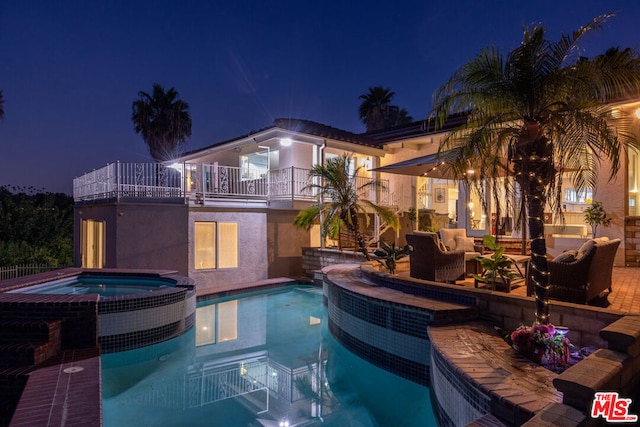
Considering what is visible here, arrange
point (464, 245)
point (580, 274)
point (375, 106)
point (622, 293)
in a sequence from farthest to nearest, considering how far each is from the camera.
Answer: point (375, 106), point (464, 245), point (622, 293), point (580, 274)

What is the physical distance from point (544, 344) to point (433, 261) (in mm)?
2900

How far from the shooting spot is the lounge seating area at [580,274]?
5168mm

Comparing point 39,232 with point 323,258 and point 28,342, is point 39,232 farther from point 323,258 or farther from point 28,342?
point 28,342

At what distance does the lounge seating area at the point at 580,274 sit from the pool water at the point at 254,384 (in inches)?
90.9

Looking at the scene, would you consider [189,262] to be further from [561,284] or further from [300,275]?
[561,284]

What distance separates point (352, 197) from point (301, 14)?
39.7 m

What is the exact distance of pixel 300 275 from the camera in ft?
48.2

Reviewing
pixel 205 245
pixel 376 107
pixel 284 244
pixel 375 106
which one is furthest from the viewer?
pixel 375 106

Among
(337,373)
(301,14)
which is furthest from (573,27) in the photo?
(301,14)

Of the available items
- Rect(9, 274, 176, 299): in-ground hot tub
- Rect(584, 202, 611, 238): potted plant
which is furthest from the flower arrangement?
Rect(9, 274, 176, 299): in-ground hot tub

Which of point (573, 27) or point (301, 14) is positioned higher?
point (301, 14)

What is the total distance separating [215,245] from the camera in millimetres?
12977

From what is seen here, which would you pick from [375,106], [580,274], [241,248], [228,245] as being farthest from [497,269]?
[375,106]

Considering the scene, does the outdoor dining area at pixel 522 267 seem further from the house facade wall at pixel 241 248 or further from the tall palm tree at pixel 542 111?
the house facade wall at pixel 241 248
